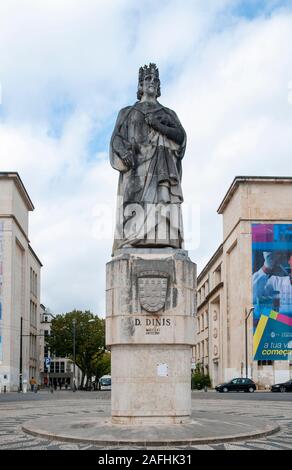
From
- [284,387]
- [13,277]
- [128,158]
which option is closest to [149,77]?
[128,158]

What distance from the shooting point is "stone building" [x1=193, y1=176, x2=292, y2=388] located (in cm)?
6234

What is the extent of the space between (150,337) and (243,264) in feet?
171

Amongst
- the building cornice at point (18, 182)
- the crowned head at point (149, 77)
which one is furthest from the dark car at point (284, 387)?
the crowned head at point (149, 77)

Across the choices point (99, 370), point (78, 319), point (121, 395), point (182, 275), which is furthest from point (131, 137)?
point (99, 370)

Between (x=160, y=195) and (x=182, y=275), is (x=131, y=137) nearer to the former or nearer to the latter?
(x=160, y=195)

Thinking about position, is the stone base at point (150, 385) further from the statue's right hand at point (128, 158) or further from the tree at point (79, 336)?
the tree at point (79, 336)

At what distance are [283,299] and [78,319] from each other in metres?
27.1

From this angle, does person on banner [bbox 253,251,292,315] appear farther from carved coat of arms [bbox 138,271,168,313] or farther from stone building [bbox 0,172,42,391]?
carved coat of arms [bbox 138,271,168,313]

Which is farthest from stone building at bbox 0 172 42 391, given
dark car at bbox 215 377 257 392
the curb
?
the curb

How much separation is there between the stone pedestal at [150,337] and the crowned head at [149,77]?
14.8 ft

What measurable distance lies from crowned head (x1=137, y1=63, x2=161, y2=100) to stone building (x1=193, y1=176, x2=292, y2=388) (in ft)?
161

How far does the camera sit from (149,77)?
16047mm

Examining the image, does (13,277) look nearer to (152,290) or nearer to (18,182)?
(18,182)

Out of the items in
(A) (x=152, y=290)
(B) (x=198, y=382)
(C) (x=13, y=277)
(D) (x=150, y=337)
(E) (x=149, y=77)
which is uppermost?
(E) (x=149, y=77)
